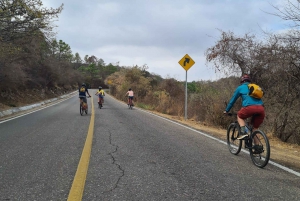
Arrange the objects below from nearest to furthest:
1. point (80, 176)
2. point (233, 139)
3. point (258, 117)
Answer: point (80, 176) < point (258, 117) < point (233, 139)

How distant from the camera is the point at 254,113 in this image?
5637mm

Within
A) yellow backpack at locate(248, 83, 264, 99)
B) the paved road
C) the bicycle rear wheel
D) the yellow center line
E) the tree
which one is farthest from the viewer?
the tree

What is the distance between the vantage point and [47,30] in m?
13.9

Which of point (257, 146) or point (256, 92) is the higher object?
point (256, 92)

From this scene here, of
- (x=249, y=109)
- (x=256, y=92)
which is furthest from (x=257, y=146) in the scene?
(x=256, y=92)

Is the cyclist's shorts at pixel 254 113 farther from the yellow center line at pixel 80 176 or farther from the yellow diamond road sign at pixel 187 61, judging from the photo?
the yellow diamond road sign at pixel 187 61

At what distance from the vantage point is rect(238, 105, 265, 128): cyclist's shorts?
5.61 metres

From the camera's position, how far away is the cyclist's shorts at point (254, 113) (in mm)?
5605

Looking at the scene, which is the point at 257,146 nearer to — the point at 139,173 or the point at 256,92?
the point at 256,92

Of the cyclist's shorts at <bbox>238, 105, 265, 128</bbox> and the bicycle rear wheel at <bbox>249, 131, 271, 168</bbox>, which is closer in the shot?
the bicycle rear wheel at <bbox>249, 131, 271, 168</bbox>

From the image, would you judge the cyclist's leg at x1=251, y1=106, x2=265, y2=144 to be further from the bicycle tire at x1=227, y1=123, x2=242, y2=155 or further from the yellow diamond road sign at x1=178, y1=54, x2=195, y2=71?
the yellow diamond road sign at x1=178, y1=54, x2=195, y2=71

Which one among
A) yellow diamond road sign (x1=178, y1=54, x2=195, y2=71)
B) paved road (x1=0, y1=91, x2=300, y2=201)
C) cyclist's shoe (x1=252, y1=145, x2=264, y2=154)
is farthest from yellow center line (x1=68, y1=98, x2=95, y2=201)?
yellow diamond road sign (x1=178, y1=54, x2=195, y2=71)

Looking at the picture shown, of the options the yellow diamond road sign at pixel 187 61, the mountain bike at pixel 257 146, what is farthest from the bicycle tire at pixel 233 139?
the yellow diamond road sign at pixel 187 61

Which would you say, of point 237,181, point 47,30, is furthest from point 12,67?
point 237,181
